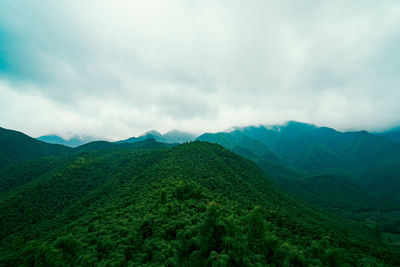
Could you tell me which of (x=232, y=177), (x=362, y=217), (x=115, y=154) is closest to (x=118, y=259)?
(x=232, y=177)

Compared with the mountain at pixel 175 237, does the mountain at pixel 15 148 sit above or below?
above

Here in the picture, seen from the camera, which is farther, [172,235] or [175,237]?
[172,235]

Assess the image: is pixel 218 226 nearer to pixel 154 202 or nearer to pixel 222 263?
pixel 222 263

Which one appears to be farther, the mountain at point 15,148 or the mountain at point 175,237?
the mountain at point 15,148

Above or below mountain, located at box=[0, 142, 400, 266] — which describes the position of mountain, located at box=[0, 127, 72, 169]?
above

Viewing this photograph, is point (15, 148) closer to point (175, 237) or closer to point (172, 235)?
point (172, 235)

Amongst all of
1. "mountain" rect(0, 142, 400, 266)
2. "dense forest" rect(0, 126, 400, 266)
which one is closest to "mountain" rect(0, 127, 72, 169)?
"dense forest" rect(0, 126, 400, 266)

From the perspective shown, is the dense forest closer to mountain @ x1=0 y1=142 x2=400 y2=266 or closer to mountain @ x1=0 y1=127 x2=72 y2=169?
mountain @ x1=0 y1=142 x2=400 y2=266

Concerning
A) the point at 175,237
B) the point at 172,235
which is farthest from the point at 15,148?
the point at 175,237

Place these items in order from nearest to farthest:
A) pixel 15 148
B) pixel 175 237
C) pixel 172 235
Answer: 1. pixel 175 237
2. pixel 172 235
3. pixel 15 148

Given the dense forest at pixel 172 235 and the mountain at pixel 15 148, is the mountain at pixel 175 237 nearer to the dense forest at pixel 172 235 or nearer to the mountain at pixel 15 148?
the dense forest at pixel 172 235

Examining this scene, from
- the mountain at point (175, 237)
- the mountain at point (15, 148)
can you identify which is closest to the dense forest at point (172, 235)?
the mountain at point (175, 237)

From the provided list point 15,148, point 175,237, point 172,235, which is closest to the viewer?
point 175,237
